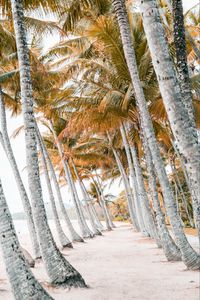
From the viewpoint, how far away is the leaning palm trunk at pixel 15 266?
5.50 m

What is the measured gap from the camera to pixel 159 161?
31.0ft

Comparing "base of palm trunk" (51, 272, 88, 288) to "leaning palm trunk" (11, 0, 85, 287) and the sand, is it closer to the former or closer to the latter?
"leaning palm trunk" (11, 0, 85, 287)

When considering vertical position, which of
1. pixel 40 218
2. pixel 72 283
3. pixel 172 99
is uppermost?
pixel 172 99

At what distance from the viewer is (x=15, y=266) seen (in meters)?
5.52

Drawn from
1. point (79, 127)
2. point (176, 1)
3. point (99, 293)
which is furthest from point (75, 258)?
point (176, 1)

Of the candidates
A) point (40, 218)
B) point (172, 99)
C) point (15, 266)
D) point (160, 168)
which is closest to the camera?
point (172, 99)

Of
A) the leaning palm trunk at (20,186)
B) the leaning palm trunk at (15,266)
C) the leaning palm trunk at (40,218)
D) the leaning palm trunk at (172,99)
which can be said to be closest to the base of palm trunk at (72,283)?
the leaning palm trunk at (40,218)

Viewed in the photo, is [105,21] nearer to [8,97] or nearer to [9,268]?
[8,97]

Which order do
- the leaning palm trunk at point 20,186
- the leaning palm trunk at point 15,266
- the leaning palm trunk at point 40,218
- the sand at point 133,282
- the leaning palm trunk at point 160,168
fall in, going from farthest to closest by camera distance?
the leaning palm trunk at point 20,186 → the leaning palm trunk at point 160,168 → the leaning palm trunk at point 40,218 → the sand at point 133,282 → the leaning palm trunk at point 15,266

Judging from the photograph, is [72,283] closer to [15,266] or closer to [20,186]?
[15,266]

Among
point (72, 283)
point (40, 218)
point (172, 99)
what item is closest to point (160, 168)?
point (40, 218)

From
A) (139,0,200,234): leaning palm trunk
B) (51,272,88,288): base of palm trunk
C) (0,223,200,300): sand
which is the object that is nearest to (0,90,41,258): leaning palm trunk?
(0,223,200,300): sand

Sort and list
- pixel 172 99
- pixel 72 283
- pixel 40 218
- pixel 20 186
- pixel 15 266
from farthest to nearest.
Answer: pixel 20 186
pixel 40 218
pixel 72 283
pixel 15 266
pixel 172 99

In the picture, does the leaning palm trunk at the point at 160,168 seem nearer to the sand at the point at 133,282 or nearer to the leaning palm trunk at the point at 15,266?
the sand at the point at 133,282
